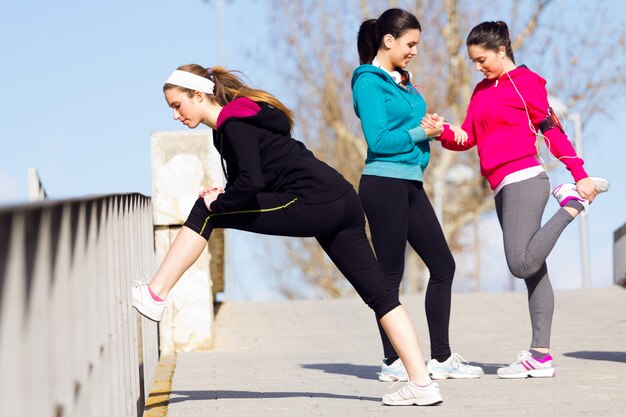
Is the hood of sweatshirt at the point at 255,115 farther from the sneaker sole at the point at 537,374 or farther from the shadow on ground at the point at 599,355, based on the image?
the shadow on ground at the point at 599,355

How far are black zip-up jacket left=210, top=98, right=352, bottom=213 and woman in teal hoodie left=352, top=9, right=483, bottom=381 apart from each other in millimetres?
965

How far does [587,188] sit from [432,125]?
89 centimetres

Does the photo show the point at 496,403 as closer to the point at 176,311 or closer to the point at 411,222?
the point at 411,222

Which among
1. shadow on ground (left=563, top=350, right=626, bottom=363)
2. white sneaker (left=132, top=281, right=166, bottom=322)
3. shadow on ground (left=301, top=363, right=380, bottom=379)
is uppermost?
white sneaker (left=132, top=281, right=166, bottom=322)

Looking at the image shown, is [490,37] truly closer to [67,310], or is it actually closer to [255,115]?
[255,115]

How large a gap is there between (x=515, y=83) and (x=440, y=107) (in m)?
19.9

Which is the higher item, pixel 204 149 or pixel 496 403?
pixel 204 149

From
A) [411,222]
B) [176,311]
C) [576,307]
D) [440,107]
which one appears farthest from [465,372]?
[440,107]

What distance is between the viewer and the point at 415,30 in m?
6.61

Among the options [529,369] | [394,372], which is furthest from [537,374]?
[394,372]

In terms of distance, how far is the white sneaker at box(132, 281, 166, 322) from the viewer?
17.3 feet

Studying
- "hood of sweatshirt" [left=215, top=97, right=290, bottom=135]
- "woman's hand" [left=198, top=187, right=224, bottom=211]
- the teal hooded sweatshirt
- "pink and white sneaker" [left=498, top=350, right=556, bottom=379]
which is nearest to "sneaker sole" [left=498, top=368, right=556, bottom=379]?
"pink and white sneaker" [left=498, top=350, right=556, bottom=379]

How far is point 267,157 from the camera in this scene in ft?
18.1

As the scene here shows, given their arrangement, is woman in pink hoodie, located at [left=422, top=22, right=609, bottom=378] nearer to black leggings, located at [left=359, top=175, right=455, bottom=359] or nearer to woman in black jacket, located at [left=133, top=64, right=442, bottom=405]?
black leggings, located at [left=359, top=175, right=455, bottom=359]
